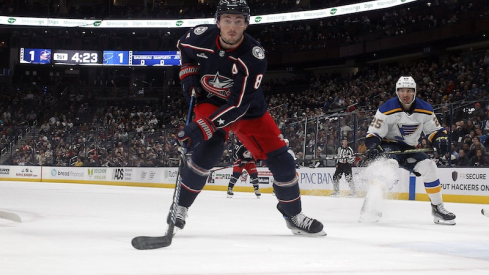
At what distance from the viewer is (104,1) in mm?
41312

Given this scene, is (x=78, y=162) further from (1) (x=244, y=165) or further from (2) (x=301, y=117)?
(1) (x=244, y=165)

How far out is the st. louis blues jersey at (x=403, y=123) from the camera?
7543 mm

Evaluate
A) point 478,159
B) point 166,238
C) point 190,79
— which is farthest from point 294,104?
point 166,238

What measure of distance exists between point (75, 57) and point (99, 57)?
135 cm

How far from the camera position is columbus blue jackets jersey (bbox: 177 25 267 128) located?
4.61m

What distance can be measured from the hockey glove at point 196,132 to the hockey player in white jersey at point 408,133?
3.33 meters

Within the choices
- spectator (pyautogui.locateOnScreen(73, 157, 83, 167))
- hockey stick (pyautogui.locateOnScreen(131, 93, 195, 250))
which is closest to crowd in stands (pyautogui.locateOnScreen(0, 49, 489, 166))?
spectator (pyautogui.locateOnScreen(73, 157, 83, 167))

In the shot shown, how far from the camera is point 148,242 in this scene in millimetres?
4000

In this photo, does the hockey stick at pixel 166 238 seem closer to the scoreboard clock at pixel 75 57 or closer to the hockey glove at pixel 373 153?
the hockey glove at pixel 373 153

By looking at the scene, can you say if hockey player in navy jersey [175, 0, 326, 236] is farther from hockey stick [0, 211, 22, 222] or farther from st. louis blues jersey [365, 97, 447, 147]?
st. louis blues jersey [365, 97, 447, 147]

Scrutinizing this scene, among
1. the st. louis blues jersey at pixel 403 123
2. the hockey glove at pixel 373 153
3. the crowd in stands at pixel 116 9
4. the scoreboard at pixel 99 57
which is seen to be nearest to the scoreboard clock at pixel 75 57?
the scoreboard at pixel 99 57

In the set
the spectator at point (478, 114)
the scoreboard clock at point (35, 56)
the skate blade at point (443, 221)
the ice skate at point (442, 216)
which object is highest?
the scoreboard clock at point (35, 56)

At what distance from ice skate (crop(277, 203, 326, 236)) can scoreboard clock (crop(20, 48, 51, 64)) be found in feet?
114

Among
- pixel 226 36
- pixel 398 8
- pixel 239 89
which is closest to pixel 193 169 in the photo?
pixel 239 89
